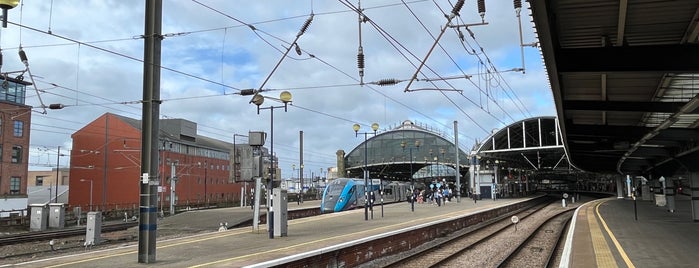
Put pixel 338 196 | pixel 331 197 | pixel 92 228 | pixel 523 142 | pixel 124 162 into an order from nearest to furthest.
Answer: pixel 92 228 → pixel 338 196 → pixel 331 197 → pixel 523 142 → pixel 124 162

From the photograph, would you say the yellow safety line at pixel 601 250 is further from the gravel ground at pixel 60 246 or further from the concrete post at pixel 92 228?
the concrete post at pixel 92 228

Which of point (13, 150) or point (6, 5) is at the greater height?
point (13, 150)

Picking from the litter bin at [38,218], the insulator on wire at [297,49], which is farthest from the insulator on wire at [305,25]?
the litter bin at [38,218]

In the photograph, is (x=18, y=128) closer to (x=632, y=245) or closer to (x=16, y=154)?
(x=16, y=154)

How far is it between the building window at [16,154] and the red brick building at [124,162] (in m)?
7.72

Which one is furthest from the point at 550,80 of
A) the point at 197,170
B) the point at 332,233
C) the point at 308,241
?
the point at 197,170

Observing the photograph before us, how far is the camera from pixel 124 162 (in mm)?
70375

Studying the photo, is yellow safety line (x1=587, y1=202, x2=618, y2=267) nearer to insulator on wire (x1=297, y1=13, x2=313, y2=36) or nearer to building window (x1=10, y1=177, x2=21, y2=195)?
insulator on wire (x1=297, y1=13, x2=313, y2=36)

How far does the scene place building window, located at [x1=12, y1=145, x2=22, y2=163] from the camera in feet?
182

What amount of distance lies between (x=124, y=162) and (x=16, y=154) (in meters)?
15.6

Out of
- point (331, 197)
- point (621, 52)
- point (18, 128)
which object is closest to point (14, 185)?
point (18, 128)

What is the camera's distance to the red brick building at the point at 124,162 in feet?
227

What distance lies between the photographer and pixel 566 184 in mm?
143875

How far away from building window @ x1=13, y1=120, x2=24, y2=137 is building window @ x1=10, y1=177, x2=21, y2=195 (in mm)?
4666
